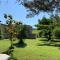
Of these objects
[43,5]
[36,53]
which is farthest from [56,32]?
[43,5]

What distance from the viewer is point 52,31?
180 ft

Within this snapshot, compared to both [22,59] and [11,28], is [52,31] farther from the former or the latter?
[22,59]

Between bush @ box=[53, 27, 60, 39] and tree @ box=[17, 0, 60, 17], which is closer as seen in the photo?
tree @ box=[17, 0, 60, 17]

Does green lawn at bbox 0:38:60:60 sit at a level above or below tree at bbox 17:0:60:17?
below

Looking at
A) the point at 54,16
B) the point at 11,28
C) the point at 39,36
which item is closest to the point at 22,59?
the point at 54,16

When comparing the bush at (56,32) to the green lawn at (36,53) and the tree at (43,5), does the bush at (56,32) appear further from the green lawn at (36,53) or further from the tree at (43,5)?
the tree at (43,5)

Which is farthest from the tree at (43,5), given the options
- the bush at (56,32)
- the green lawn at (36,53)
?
the bush at (56,32)

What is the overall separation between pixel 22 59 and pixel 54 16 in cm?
831

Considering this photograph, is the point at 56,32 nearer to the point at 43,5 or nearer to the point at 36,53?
the point at 36,53

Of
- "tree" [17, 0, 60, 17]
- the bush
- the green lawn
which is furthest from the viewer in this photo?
the bush

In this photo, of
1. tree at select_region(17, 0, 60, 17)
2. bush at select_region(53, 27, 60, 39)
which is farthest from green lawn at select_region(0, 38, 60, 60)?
bush at select_region(53, 27, 60, 39)

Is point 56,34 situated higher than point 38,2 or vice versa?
point 38,2

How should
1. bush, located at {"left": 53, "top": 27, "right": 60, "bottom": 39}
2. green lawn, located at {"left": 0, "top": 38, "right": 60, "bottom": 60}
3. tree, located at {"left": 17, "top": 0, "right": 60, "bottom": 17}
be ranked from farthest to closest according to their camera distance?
bush, located at {"left": 53, "top": 27, "right": 60, "bottom": 39}, green lawn, located at {"left": 0, "top": 38, "right": 60, "bottom": 60}, tree, located at {"left": 17, "top": 0, "right": 60, "bottom": 17}

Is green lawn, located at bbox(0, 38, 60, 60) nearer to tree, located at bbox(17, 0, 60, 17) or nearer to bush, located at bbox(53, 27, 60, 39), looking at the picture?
tree, located at bbox(17, 0, 60, 17)
